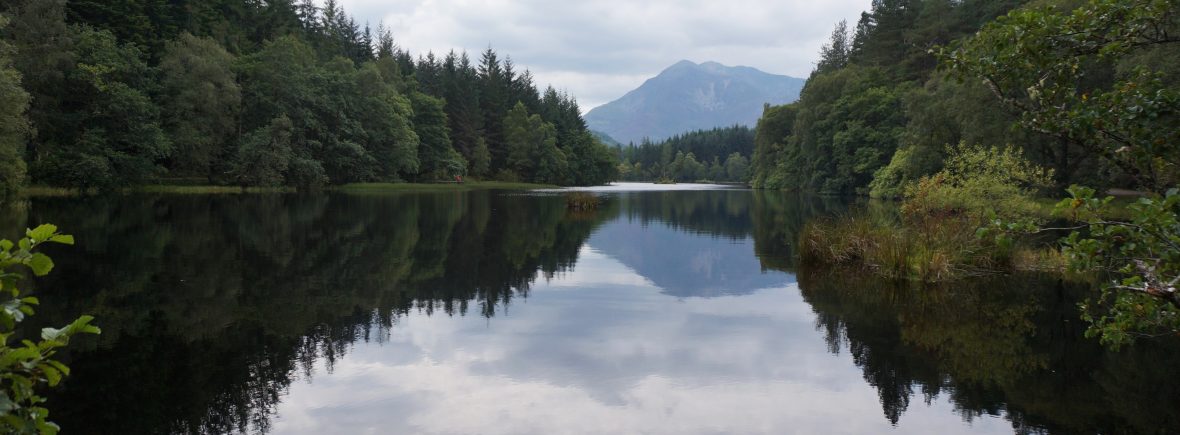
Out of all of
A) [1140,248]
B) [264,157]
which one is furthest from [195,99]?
[1140,248]

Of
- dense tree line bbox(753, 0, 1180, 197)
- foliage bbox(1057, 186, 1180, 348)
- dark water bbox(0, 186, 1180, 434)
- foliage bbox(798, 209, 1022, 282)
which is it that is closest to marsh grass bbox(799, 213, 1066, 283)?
foliage bbox(798, 209, 1022, 282)

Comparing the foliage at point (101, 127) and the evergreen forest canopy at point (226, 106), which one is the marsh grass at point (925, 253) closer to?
the evergreen forest canopy at point (226, 106)

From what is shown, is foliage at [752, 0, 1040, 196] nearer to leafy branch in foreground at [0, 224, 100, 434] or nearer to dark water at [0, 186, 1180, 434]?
dark water at [0, 186, 1180, 434]

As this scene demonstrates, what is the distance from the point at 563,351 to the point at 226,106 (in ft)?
187

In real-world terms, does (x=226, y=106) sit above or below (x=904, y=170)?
above

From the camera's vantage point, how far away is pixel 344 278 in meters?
15.9

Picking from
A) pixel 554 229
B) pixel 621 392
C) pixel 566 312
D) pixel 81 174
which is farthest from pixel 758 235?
pixel 81 174

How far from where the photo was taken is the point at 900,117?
6412 cm

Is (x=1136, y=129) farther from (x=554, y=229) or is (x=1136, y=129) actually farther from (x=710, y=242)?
(x=554, y=229)

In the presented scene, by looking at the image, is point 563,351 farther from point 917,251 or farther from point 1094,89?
point 917,251

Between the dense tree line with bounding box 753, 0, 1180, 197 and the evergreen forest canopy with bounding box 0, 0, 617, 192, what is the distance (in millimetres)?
43277

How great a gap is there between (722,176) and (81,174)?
17005 cm

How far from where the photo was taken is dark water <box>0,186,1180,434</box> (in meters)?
7.48

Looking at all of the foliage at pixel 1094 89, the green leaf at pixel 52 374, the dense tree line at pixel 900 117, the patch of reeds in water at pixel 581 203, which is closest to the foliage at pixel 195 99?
the patch of reeds in water at pixel 581 203
